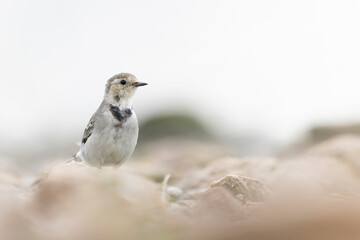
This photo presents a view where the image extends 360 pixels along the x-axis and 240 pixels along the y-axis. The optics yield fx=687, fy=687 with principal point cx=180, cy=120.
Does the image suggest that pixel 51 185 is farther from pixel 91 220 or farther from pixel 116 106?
pixel 116 106

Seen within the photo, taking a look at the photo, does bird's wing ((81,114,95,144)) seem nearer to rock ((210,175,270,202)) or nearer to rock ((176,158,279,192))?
rock ((176,158,279,192))

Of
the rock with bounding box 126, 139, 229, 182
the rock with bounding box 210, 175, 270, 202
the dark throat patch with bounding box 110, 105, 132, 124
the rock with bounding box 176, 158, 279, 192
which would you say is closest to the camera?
the rock with bounding box 210, 175, 270, 202

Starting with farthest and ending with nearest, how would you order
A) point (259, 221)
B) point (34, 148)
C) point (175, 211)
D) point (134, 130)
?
point (34, 148), point (134, 130), point (175, 211), point (259, 221)

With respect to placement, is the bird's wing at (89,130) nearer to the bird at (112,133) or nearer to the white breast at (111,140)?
the bird at (112,133)

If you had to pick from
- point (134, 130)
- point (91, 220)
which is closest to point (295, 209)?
point (91, 220)

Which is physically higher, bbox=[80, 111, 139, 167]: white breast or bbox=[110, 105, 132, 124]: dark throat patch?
bbox=[110, 105, 132, 124]: dark throat patch

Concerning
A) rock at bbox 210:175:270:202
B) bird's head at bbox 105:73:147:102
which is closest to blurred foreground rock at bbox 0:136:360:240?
rock at bbox 210:175:270:202

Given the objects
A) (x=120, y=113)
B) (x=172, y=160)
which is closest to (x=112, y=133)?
(x=120, y=113)
